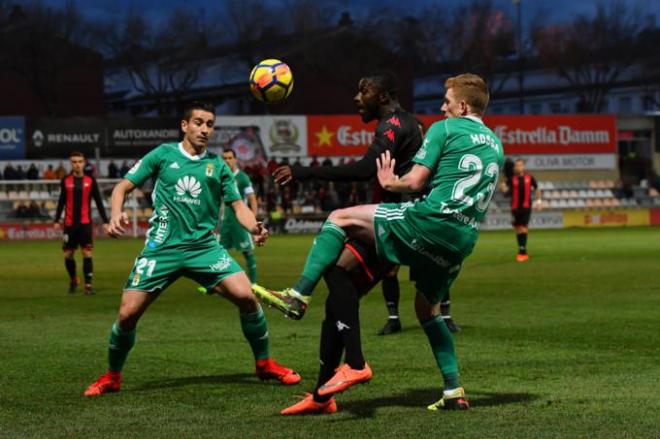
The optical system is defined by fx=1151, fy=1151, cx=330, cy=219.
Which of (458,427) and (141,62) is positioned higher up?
(141,62)

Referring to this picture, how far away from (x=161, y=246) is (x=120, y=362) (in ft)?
3.10

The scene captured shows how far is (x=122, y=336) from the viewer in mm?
8805

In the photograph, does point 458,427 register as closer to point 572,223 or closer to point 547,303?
point 547,303

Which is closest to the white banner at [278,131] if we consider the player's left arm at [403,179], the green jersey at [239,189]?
the green jersey at [239,189]

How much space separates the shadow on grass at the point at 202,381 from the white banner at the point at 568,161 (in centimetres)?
4610

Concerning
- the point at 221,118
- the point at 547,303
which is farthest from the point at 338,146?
the point at 547,303

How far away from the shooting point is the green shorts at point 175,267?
28.5ft

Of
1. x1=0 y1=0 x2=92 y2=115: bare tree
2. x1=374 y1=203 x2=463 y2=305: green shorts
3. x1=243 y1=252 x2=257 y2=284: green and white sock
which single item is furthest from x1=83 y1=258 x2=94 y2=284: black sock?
x1=0 y1=0 x2=92 y2=115: bare tree

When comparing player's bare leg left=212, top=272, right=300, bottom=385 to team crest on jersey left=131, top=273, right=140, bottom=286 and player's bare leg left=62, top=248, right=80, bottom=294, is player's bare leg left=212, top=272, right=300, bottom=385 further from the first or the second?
player's bare leg left=62, top=248, right=80, bottom=294

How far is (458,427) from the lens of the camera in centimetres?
698

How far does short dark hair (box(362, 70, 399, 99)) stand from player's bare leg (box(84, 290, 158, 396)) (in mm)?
2312

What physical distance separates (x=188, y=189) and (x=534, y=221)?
4229cm

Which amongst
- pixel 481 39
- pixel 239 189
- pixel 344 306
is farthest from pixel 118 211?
pixel 481 39

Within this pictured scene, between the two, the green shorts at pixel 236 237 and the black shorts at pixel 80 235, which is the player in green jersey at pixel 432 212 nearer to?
the black shorts at pixel 80 235
